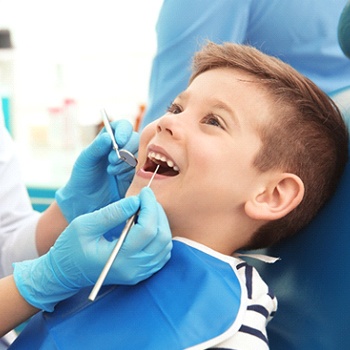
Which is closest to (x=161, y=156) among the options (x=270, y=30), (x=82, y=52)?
(x=270, y=30)

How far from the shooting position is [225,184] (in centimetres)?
119

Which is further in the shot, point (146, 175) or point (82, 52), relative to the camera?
point (82, 52)

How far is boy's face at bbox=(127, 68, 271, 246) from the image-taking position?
1188mm

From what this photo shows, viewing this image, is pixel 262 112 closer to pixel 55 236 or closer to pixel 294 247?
pixel 294 247

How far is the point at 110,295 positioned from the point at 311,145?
20.1 inches

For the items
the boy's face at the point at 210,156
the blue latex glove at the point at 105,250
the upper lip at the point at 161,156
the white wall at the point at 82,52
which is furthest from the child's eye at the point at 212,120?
the white wall at the point at 82,52

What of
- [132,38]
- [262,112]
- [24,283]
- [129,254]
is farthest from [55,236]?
[132,38]

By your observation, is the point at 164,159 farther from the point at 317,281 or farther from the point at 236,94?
the point at 317,281

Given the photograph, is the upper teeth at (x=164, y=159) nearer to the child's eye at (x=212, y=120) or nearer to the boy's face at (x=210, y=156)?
the boy's face at (x=210, y=156)

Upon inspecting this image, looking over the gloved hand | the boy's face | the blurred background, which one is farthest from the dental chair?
the blurred background

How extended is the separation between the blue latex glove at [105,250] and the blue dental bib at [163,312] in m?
0.05

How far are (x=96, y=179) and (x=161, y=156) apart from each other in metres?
0.33

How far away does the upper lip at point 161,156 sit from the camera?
3.96ft

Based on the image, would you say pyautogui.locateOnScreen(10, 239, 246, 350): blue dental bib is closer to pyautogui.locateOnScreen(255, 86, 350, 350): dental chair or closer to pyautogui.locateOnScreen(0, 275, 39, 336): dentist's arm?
pyautogui.locateOnScreen(0, 275, 39, 336): dentist's arm
